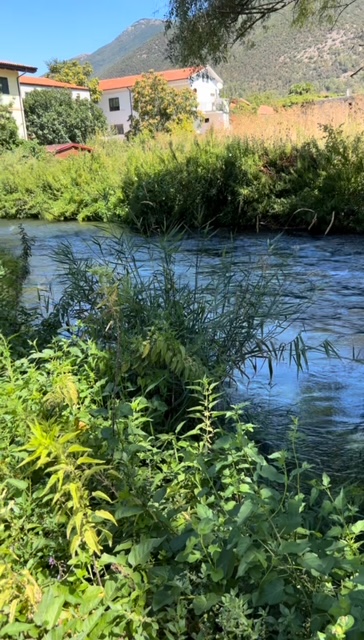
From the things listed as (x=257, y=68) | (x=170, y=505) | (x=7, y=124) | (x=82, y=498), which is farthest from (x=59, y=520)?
(x=257, y=68)

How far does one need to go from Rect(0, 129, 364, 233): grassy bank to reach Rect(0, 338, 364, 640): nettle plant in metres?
5.41

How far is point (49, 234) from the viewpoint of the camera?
11.5m

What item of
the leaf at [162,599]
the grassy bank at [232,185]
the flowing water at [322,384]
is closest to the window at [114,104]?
the grassy bank at [232,185]

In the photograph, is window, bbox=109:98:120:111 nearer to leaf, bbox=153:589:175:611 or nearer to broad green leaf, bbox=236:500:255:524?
broad green leaf, bbox=236:500:255:524

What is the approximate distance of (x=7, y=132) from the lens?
29453 millimetres

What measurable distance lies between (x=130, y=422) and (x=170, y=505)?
396 millimetres

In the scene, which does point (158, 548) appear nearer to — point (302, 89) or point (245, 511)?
point (245, 511)

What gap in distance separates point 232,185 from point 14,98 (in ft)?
93.8

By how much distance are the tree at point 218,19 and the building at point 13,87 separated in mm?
26738

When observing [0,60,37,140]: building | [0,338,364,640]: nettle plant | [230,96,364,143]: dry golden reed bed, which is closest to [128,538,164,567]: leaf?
[0,338,364,640]: nettle plant

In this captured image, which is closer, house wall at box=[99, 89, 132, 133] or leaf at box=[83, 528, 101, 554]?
leaf at box=[83, 528, 101, 554]

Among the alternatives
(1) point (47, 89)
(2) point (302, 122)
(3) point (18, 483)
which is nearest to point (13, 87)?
(1) point (47, 89)

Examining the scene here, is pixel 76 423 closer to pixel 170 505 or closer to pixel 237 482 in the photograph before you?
pixel 170 505

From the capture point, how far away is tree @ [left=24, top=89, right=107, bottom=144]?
40.6m
